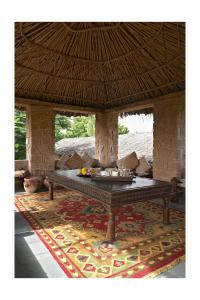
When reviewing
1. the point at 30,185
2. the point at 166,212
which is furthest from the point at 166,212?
the point at 30,185

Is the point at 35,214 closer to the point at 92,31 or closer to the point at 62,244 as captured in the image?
the point at 62,244

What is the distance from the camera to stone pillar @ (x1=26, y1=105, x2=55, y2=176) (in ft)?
19.2

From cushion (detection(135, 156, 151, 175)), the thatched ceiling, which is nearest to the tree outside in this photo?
the thatched ceiling

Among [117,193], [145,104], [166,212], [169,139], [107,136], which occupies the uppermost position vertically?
[145,104]

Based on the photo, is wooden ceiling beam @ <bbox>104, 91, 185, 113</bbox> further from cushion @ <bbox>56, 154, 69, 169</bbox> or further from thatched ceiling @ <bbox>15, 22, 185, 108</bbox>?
cushion @ <bbox>56, 154, 69, 169</bbox>

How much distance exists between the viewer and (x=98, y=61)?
4.13 m

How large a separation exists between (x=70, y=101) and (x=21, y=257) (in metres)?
4.94

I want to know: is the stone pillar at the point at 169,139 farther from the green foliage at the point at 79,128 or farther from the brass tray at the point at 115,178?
the green foliage at the point at 79,128

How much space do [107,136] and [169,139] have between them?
252 cm

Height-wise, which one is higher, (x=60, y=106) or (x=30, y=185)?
(x=60, y=106)

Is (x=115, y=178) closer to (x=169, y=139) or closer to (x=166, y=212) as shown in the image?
(x=166, y=212)

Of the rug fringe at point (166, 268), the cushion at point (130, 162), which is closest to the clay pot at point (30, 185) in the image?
the cushion at point (130, 162)
